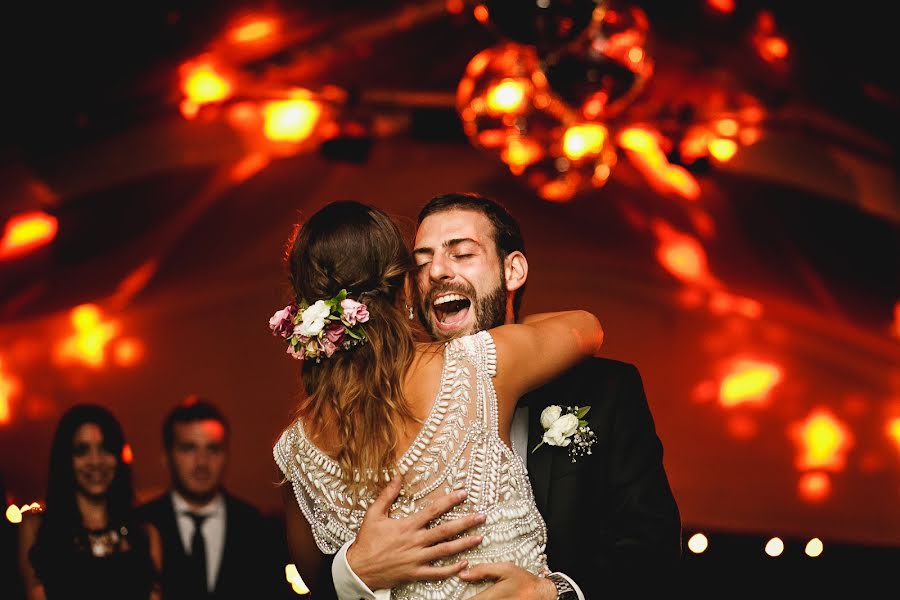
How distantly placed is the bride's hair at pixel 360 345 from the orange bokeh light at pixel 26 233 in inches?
172

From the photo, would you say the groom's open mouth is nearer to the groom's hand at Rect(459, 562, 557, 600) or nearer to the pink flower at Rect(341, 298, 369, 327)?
the pink flower at Rect(341, 298, 369, 327)

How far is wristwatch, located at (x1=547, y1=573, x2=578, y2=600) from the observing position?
6.85 ft

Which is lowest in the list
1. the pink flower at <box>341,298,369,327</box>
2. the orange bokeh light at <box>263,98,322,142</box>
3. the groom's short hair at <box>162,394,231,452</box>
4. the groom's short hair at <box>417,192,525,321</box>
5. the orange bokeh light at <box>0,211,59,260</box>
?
the pink flower at <box>341,298,369,327</box>

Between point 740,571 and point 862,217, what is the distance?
244 cm

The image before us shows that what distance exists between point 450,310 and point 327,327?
51 centimetres

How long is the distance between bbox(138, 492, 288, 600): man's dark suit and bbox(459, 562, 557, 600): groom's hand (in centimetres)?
273

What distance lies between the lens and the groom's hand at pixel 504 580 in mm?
2004

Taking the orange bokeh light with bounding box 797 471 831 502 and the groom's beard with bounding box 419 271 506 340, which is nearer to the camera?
the groom's beard with bounding box 419 271 506 340

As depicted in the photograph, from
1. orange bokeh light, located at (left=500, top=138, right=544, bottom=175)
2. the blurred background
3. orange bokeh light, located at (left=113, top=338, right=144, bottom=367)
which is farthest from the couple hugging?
orange bokeh light, located at (left=113, top=338, right=144, bottom=367)

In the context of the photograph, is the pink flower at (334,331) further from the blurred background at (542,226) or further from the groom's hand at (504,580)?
the blurred background at (542,226)

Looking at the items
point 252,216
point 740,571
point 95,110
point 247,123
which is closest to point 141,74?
point 95,110

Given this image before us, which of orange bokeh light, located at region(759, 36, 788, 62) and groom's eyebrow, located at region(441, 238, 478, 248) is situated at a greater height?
orange bokeh light, located at region(759, 36, 788, 62)

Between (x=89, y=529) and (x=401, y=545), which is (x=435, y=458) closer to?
(x=401, y=545)

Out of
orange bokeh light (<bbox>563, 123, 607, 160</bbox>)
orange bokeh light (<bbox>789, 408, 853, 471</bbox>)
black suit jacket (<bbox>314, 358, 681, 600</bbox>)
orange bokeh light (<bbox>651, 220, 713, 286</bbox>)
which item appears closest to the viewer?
black suit jacket (<bbox>314, 358, 681, 600</bbox>)
